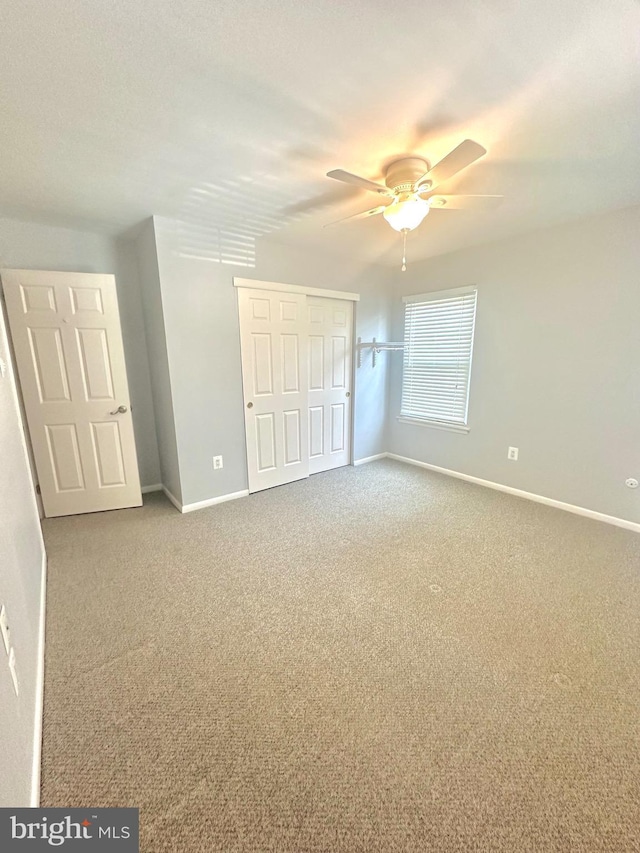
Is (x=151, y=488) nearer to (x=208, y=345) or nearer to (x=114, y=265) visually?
(x=208, y=345)

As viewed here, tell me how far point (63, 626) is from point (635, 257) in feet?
14.4

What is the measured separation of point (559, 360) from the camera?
2.89 metres

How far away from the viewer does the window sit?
3.52 m

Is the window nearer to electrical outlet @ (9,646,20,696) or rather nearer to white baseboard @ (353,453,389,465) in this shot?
white baseboard @ (353,453,389,465)

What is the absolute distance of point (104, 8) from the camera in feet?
3.41

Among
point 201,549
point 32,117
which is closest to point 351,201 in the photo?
point 32,117

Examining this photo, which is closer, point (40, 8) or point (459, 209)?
point (40, 8)

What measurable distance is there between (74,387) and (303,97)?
2665 mm

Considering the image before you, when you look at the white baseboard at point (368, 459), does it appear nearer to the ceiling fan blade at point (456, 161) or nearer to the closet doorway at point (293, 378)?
the closet doorway at point (293, 378)

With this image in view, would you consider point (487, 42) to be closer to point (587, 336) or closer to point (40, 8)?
point (40, 8)

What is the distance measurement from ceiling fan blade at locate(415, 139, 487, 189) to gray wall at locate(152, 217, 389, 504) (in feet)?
5.60

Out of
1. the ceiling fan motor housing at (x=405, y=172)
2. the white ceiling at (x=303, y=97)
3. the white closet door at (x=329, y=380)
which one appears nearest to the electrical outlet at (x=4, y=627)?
the white ceiling at (x=303, y=97)

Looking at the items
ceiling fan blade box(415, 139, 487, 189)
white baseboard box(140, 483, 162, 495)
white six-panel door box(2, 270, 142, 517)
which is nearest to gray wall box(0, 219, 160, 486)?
white baseboard box(140, 483, 162, 495)

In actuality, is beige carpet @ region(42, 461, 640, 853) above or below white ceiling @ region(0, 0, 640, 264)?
below
